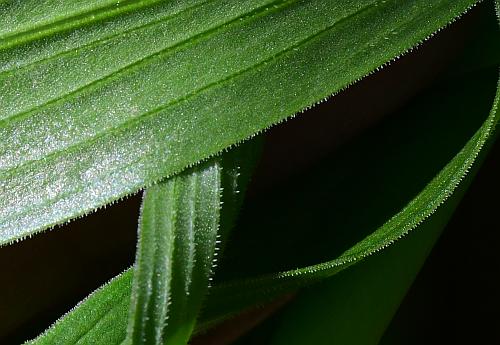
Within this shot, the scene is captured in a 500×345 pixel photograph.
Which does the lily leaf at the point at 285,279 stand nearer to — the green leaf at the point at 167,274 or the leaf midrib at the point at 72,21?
the green leaf at the point at 167,274

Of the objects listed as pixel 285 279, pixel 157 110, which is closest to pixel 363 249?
pixel 285 279

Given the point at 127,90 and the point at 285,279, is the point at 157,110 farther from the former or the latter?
the point at 285,279

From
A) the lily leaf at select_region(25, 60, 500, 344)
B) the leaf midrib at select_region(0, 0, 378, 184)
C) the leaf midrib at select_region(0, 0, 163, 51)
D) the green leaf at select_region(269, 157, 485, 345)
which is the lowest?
the green leaf at select_region(269, 157, 485, 345)

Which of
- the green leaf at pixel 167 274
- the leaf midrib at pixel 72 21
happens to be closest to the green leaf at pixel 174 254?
the green leaf at pixel 167 274

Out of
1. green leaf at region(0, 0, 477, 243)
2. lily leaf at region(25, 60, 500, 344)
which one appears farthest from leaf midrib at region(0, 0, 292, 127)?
lily leaf at region(25, 60, 500, 344)

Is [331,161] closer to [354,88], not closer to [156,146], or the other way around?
[354,88]

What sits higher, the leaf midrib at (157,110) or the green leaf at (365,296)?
the leaf midrib at (157,110)

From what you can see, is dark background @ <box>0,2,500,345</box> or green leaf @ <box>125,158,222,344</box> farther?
dark background @ <box>0,2,500,345</box>

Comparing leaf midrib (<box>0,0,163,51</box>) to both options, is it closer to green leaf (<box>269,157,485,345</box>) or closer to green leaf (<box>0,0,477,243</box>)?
green leaf (<box>0,0,477,243</box>)
